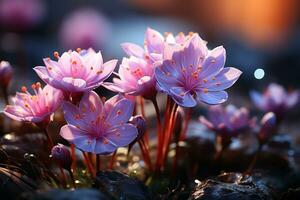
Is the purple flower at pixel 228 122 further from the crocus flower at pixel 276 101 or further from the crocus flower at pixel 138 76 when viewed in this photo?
the crocus flower at pixel 138 76

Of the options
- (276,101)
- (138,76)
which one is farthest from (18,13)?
(138,76)

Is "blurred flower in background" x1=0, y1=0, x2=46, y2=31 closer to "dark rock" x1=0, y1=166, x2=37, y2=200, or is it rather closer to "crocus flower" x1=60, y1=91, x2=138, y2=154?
"crocus flower" x1=60, y1=91, x2=138, y2=154

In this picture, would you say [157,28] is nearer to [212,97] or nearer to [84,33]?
[84,33]

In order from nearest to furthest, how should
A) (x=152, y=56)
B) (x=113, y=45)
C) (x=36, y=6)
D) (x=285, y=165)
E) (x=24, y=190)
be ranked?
(x=24, y=190), (x=152, y=56), (x=285, y=165), (x=36, y=6), (x=113, y=45)

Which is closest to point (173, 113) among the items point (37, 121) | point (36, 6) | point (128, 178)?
point (128, 178)

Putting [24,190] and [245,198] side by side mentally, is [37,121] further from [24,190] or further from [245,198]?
[245,198]

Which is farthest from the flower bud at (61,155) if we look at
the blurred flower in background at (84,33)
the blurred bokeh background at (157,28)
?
the blurred flower in background at (84,33)
